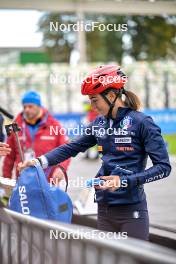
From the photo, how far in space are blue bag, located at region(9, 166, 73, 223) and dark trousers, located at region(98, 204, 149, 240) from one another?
11.4 inches

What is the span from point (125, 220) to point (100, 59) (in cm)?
4283

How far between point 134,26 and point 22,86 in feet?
24.2

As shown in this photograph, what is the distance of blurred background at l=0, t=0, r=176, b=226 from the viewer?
15.3 meters

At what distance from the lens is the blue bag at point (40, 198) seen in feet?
16.6

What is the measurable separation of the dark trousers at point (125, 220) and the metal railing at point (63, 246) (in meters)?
0.70

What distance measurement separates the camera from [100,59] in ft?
155

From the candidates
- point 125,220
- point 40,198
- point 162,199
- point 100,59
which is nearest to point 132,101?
point 125,220

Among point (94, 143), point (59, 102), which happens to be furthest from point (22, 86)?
point (94, 143)

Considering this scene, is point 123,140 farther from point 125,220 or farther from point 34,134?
point 34,134

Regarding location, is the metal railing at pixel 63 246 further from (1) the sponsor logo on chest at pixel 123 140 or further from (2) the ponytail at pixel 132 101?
(2) the ponytail at pixel 132 101

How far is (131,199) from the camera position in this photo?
15.9 ft

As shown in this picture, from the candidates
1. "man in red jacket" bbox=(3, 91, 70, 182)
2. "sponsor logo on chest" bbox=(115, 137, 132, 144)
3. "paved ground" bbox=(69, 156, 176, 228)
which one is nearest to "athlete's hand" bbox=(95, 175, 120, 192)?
"sponsor logo on chest" bbox=(115, 137, 132, 144)

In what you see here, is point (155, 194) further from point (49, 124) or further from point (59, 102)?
point (59, 102)

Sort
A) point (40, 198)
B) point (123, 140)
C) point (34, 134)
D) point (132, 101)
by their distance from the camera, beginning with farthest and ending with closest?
point (34, 134)
point (40, 198)
point (132, 101)
point (123, 140)
